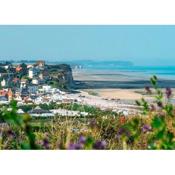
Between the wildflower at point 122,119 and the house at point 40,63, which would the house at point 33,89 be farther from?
the wildflower at point 122,119

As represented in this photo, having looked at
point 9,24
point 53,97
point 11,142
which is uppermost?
point 9,24

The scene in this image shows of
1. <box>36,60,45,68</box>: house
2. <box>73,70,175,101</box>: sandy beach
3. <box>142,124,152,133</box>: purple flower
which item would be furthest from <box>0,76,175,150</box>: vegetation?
<box>36,60,45,68</box>: house

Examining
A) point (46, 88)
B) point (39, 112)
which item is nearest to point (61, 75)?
point (46, 88)
